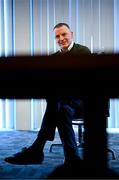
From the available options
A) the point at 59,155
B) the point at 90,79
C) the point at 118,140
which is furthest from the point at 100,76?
the point at 118,140

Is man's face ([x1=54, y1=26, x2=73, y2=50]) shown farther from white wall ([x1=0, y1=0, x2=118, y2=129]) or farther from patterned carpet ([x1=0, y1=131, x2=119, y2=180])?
white wall ([x1=0, y1=0, x2=118, y2=129])

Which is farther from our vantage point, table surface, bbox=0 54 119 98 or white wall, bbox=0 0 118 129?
white wall, bbox=0 0 118 129

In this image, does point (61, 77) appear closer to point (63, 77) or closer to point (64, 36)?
point (63, 77)

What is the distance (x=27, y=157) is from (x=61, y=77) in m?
2.08

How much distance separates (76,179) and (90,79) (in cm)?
10

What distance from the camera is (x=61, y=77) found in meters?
0.34

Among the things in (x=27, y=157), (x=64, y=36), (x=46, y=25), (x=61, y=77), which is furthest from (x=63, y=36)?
(x=61, y=77)

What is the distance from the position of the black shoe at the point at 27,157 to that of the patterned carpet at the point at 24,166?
9cm

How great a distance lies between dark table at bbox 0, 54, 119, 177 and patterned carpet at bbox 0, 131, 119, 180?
97 cm

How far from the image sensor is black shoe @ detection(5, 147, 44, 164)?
93.0 inches

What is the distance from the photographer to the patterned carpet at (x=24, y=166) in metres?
2.38

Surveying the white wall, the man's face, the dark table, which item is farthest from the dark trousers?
the white wall

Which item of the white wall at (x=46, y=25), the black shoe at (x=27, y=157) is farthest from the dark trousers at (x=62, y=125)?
the white wall at (x=46, y=25)

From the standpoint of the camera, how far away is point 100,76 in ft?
1.12
